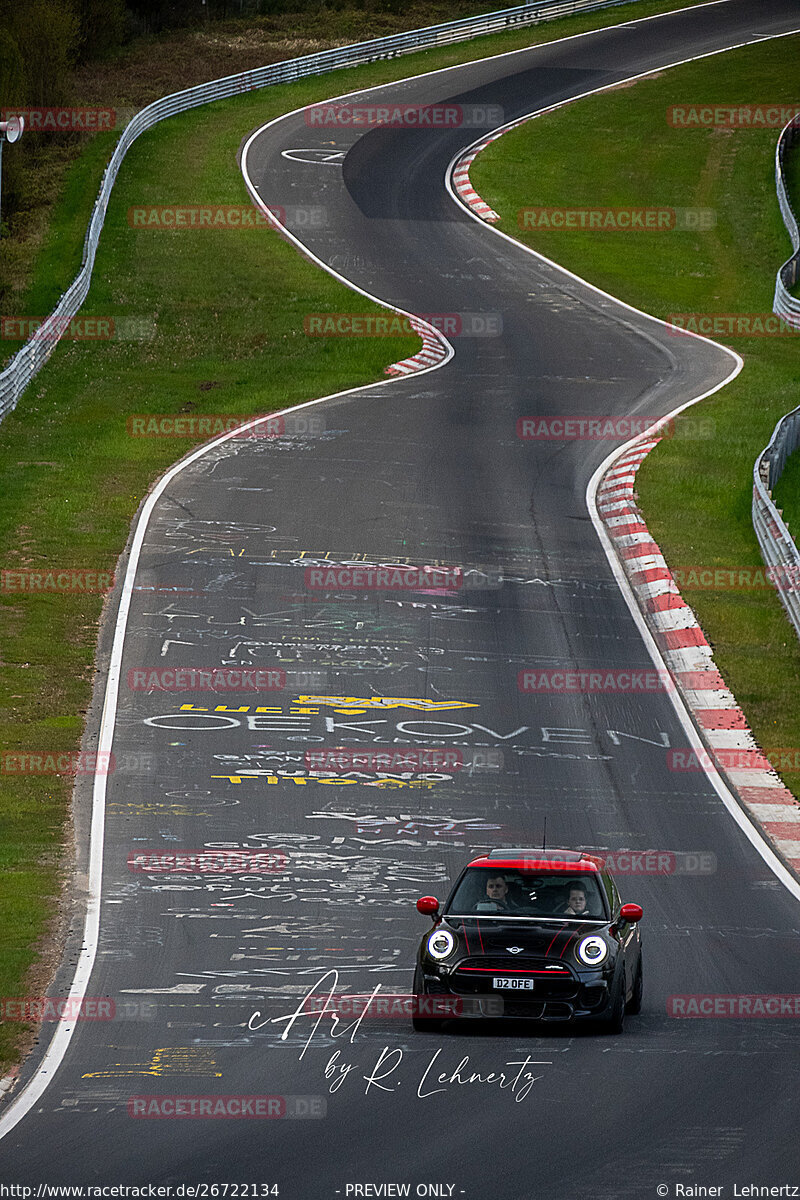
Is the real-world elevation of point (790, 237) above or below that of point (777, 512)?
below

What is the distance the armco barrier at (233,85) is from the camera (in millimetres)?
40241

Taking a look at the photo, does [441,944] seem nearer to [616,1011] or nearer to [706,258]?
[616,1011]

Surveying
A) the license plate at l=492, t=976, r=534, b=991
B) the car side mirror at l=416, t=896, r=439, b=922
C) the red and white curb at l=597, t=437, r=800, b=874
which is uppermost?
the car side mirror at l=416, t=896, r=439, b=922

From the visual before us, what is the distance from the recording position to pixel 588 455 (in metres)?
35.5

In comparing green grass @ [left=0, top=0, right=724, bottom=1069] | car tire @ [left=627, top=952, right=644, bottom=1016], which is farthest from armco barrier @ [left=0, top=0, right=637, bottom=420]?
car tire @ [left=627, top=952, right=644, bottom=1016]

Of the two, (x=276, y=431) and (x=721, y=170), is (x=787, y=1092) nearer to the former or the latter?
(x=276, y=431)

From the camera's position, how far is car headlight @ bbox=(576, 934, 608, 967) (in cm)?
1218

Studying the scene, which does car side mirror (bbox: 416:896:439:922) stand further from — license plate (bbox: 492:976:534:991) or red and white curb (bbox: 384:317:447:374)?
red and white curb (bbox: 384:317:447:374)

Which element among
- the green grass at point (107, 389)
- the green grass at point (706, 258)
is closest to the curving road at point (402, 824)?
the green grass at point (107, 389)

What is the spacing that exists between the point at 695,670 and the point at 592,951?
41.3 feet

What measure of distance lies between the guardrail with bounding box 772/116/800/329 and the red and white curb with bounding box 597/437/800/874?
50.2 feet

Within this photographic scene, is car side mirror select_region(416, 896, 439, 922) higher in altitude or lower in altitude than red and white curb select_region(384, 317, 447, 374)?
higher

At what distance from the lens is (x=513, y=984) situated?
1220 centimetres
